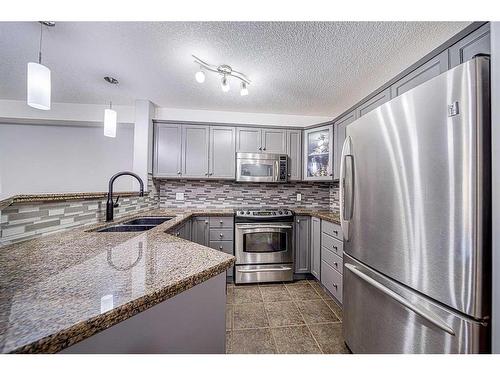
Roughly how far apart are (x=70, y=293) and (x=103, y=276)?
4.2 inches

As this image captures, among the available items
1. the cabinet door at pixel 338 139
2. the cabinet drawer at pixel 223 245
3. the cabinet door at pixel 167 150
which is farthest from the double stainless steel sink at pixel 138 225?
the cabinet door at pixel 338 139

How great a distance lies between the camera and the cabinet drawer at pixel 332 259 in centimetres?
204

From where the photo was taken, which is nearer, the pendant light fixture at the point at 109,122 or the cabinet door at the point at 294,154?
the pendant light fixture at the point at 109,122

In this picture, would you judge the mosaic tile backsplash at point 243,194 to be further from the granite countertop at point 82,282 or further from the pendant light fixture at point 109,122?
the granite countertop at point 82,282

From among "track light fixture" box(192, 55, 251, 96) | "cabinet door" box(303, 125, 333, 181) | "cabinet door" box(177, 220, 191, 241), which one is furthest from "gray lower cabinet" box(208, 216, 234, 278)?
"track light fixture" box(192, 55, 251, 96)

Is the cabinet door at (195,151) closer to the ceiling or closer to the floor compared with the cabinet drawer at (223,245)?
closer to the ceiling

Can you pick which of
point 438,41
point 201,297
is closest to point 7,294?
point 201,297

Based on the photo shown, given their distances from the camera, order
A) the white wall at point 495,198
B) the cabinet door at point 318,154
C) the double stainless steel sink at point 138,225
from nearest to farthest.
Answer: the white wall at point 495,198, the double stainless steel sink at point 138,225, the cabinet door at point 318,154

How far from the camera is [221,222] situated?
262 centimetres

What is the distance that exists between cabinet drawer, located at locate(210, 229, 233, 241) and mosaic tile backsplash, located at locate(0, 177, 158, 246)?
1229mm

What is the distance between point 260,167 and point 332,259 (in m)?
1.46

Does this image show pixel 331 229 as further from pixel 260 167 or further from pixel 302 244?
pixel 260 167

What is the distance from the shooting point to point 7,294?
519 mm

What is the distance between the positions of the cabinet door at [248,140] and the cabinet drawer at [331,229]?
4.44 feet
